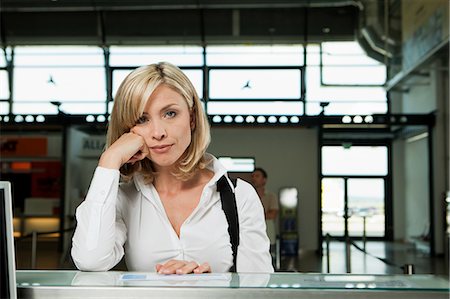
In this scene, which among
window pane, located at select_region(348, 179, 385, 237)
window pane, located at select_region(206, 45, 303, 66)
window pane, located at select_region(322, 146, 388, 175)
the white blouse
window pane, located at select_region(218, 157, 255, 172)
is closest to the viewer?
the white blouse

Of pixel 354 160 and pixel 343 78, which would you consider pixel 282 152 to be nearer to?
pixel 343 78

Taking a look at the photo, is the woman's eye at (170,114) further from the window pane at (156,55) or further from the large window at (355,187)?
the large window at (355,187)

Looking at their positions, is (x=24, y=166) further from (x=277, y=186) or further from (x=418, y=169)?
(x=418, y=169)

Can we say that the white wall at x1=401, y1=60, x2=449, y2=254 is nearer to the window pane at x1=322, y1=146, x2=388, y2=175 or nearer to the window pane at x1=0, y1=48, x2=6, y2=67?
the window pane at x1=322, y1=146, x2=388, y2=175

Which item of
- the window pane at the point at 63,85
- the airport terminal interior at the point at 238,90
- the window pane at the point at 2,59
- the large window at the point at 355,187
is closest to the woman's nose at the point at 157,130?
the airport terminal interior at the point at 238,90

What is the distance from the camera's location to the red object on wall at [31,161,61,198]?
1591 centimetres

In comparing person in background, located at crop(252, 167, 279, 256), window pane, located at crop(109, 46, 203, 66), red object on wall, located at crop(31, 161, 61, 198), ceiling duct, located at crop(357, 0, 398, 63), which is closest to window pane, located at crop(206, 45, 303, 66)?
window pane, located at crop(109, 46, 203, 66)

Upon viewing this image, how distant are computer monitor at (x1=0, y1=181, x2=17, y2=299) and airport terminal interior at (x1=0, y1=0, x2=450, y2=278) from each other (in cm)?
1365

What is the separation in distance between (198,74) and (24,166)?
492cm

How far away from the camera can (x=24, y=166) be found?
15.9 m

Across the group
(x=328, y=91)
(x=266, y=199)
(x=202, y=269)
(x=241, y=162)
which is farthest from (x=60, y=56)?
(x=202, y=269)

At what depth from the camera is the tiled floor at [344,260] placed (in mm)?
11156

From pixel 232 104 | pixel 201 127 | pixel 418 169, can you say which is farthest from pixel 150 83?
pixel 418 169

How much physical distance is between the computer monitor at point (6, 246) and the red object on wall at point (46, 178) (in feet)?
49.7
